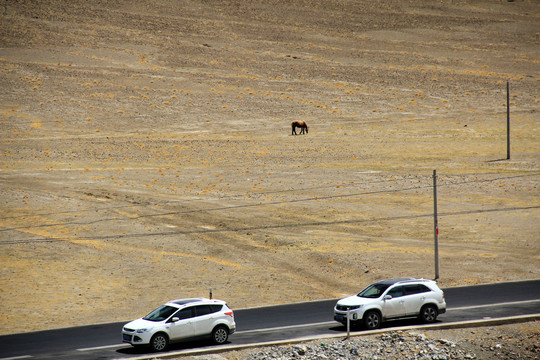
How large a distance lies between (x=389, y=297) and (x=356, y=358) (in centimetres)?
264

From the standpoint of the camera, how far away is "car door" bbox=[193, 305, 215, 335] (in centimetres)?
2553

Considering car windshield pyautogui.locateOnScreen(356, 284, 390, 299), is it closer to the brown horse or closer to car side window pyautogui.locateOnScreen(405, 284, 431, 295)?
car side window pyautogui.locateOnScreen(405, 284, 431, 295)

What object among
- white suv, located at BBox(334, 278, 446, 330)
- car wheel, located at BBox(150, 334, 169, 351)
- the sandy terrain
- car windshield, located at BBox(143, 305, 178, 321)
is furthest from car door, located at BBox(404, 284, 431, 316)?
car wheel, located at BBox(150, 334, 169, 351)

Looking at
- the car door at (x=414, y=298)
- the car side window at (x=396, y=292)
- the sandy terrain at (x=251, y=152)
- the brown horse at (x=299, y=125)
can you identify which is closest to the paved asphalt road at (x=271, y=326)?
the car door at (x=414, y=298)

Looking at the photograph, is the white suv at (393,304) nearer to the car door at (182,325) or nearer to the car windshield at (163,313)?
the car door at (182,325)

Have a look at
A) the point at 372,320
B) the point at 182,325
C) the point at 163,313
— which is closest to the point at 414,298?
the point at 372,320

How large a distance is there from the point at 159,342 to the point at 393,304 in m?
8.47

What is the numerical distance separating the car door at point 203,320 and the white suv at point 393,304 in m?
4.77

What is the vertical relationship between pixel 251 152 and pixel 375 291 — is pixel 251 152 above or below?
above

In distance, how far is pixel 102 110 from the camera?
86250mm

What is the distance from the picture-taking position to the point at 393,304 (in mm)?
27281

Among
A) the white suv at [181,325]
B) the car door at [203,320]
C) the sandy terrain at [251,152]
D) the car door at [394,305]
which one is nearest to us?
the white suv at [181,325]

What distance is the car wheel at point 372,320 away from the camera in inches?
1062

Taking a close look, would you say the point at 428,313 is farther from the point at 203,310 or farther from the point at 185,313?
the point at 185,313
